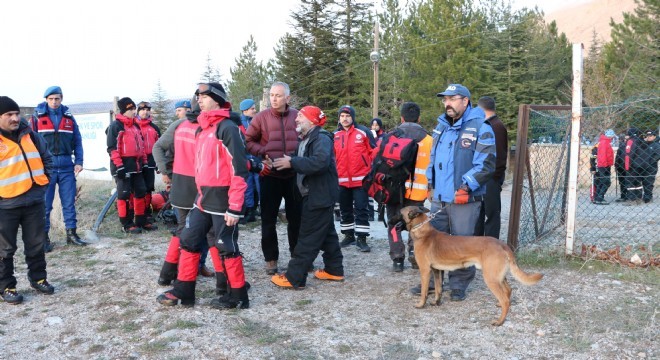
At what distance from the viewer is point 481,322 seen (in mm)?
4324

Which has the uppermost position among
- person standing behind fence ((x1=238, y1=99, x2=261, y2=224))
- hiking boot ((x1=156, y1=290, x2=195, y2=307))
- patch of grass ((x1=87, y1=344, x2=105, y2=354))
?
person standing behind fence ((x1=238, y1=99, x2=261, y2=224))

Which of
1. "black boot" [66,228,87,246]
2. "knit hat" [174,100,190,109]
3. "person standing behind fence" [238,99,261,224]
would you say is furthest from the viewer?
"person standing behind fence" [238,99,261,224]

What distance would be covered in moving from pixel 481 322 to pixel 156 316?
279 cm

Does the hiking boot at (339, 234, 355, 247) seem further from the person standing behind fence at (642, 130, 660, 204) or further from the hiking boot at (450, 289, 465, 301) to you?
the person standing behind fence at (642, 130, 660, 204)

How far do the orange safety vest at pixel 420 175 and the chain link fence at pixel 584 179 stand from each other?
4.08ft

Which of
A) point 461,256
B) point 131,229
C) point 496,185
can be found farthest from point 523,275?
point 131,229

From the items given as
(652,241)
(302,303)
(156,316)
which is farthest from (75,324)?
(652,241)

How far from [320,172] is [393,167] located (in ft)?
3.06

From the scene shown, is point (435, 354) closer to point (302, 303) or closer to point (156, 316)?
point (302, 303)

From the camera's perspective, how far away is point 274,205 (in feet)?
18.2

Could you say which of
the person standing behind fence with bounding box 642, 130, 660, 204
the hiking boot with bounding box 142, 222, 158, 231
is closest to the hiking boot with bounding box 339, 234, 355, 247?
the hiking boot with bounding box 142, 222, 158, 231

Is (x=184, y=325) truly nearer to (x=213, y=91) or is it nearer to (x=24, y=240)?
(x=213, y=91)

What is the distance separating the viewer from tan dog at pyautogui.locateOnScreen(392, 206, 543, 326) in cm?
419

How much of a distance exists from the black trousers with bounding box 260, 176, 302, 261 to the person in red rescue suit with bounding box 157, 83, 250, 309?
1.10 meters
